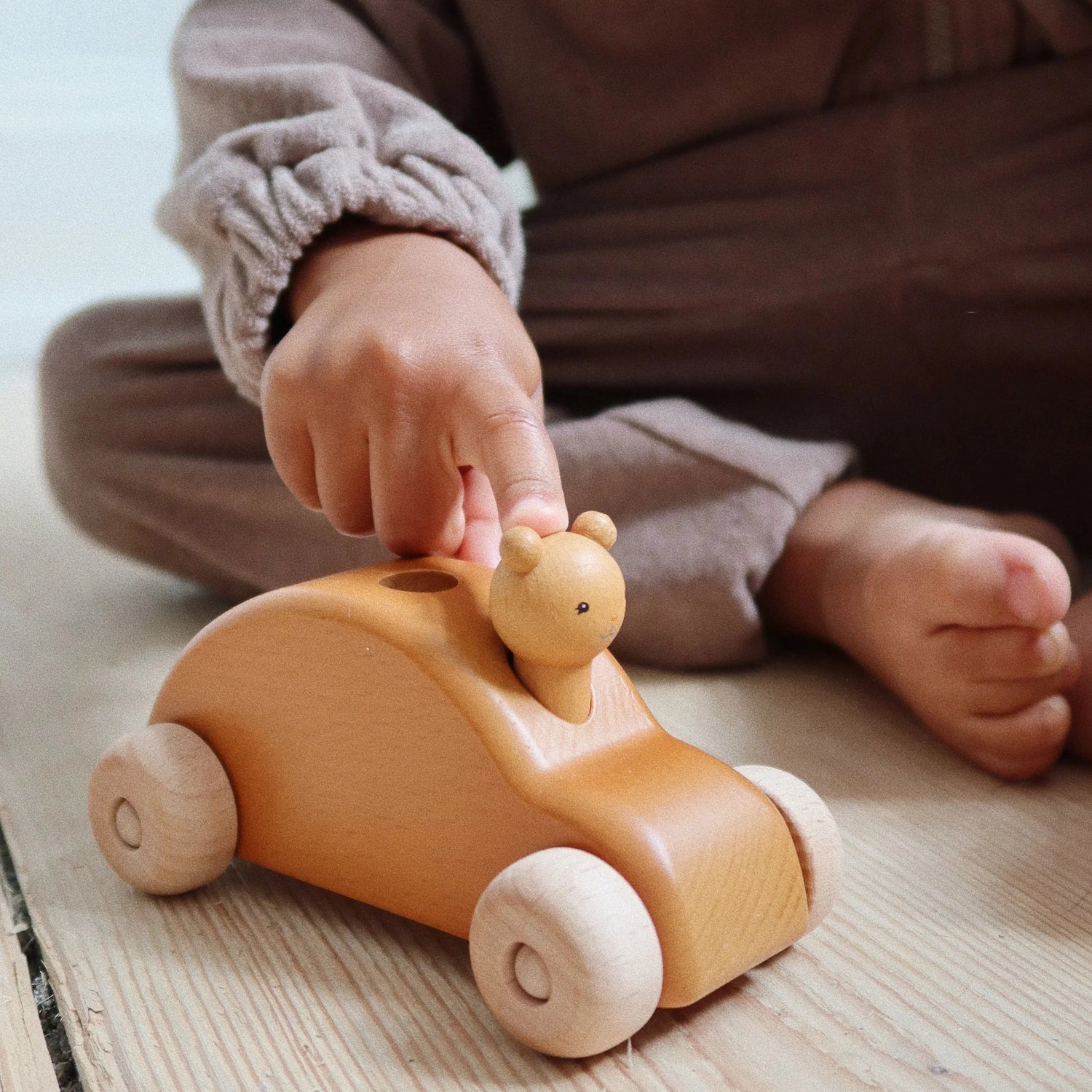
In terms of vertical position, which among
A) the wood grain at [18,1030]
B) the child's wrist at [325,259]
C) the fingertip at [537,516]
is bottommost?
the wood grain at [18,1030]

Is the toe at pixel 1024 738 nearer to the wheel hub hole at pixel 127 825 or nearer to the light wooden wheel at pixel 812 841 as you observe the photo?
the light wooden wheel at pixel 812 841

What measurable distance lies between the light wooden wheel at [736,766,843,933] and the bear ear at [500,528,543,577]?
4.4 inches

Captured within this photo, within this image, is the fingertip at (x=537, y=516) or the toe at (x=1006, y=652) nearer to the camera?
the fingertip at (x=537, y=516)

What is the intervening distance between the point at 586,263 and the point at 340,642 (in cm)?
52

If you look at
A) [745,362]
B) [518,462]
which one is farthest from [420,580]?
[745,362]

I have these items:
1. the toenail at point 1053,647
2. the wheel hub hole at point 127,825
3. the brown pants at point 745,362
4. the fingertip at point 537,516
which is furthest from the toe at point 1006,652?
the wheel hub hole at point 127,825

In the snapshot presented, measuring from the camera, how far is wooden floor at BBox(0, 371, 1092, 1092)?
0.35 m

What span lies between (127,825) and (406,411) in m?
0.19

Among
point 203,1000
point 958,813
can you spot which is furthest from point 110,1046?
point 958,813

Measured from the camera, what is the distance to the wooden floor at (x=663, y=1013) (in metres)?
0.35

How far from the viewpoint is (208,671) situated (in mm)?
455

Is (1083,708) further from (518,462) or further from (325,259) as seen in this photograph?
(325,259)

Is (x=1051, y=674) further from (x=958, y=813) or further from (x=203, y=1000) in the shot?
(x=203, y=1000)

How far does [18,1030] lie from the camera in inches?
14.8
